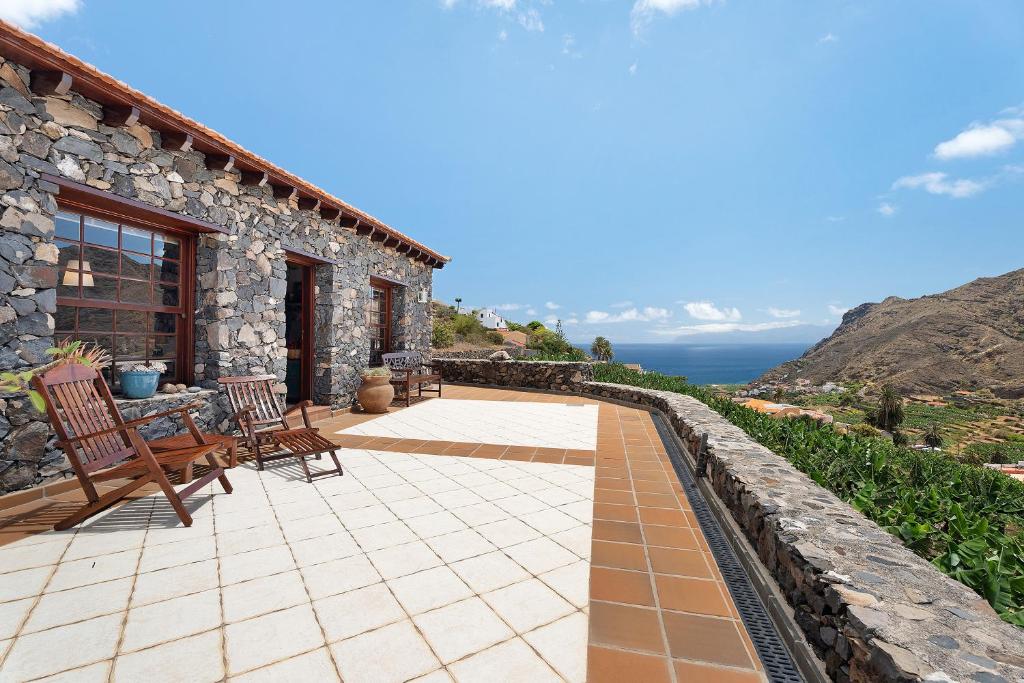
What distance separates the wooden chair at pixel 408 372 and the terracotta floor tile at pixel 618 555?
5.57 meters

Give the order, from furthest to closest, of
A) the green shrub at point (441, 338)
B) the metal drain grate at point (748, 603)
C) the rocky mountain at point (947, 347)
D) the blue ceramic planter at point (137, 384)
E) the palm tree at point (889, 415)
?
the rocky mountain at point (947, 347), the palm tree at point (889, 415), the green shrub at point (441, 338), the blue ceramic planter at point (137, 384), the metal drain grate at point (748, 603)

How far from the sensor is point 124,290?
14.7 ft

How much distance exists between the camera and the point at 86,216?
3986 millimetres

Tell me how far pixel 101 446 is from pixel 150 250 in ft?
8.04

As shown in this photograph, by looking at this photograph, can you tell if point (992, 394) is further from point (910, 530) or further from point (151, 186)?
point (151, 186)

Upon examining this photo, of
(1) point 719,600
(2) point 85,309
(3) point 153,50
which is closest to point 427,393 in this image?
(2) point 85,309

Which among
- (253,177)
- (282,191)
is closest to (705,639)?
(253,177)

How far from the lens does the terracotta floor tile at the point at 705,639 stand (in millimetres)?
1763

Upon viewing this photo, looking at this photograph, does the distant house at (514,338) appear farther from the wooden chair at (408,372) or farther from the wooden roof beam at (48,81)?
the wooden roof beam at (48,81)

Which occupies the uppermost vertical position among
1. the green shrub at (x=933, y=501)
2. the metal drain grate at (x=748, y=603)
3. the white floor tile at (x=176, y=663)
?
the green shrub at (x=933, y=501)

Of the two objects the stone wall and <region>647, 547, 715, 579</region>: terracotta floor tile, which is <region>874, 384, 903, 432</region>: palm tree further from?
<region>647, 547, 715, 579</region>: terracotta floor tile

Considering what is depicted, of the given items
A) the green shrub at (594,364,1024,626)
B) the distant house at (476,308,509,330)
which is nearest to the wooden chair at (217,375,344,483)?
the green shrub at (594,364,1024,626)

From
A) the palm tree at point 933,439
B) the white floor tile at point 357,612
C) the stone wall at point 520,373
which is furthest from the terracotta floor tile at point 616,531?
the palm tree at point 933,439

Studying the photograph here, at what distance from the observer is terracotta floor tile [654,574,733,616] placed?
6.87 feet
